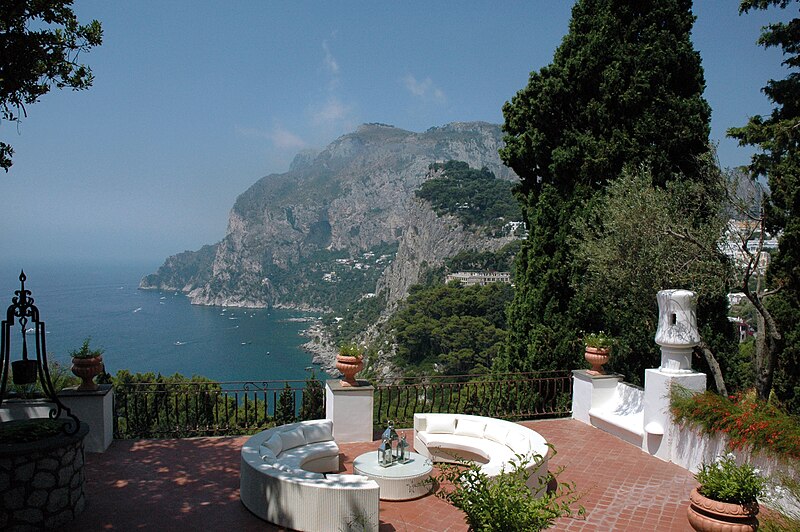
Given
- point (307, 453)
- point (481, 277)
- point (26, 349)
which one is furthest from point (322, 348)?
point (26, 349)

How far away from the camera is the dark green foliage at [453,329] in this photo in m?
55.8

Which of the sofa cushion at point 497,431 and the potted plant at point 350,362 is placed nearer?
the sofa cushion at point 497,431

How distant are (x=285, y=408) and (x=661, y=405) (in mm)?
5281

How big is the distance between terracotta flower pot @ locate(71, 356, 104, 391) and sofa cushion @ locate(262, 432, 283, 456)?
2.68m

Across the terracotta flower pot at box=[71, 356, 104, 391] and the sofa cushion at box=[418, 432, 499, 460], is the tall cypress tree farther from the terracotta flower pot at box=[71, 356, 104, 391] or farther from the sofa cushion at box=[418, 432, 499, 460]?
the terracotta flower pot at box=[71, 356, 104, 391]

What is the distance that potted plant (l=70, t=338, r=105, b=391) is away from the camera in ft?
23.4

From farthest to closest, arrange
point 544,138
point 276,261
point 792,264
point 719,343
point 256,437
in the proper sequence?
point 276,261 < point 544,138 < point 719,343 < point 792,264 < point 256,437

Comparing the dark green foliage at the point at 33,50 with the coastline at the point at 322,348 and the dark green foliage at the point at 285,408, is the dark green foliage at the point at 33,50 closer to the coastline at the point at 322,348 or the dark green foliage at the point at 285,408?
the dark green foliage at the point at 285,408

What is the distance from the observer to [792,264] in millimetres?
8477

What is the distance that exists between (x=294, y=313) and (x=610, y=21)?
146m

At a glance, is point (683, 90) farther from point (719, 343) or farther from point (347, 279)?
point (347, 279)

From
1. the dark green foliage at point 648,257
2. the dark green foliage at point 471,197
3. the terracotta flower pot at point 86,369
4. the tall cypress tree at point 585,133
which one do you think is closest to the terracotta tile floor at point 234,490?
A: the terracotta flower pot at point 86,369

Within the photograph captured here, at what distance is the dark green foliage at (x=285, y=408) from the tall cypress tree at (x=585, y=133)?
4.40 metres

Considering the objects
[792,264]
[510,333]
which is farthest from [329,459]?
[792,264]
